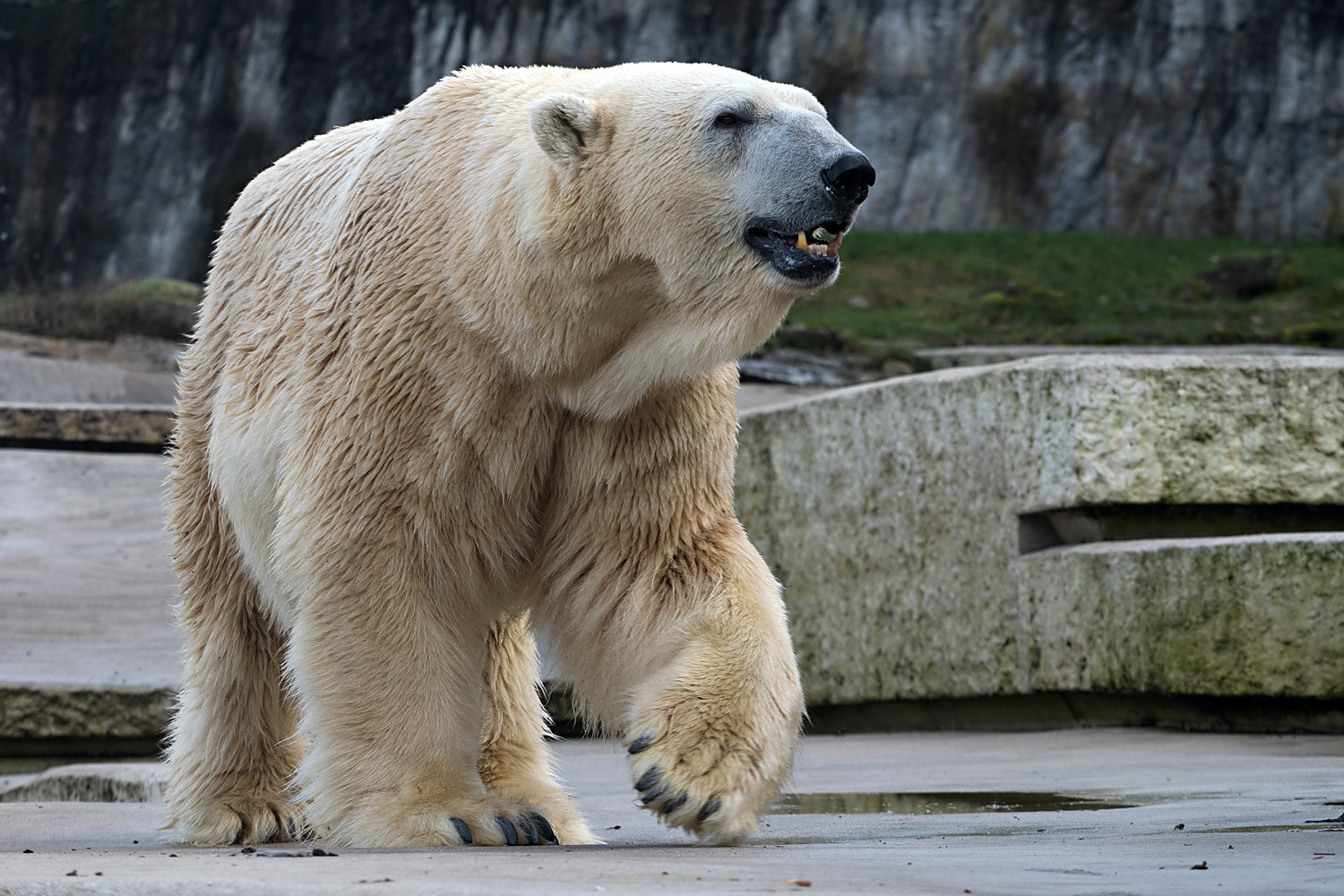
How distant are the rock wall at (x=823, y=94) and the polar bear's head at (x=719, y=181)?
81.0 feet

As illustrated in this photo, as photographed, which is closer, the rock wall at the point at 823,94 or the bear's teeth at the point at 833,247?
the bear's teeth at the point at 833,247

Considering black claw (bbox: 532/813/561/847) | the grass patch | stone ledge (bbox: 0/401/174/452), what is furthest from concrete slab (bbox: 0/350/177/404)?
black claw (bbox: 532/813/561/847)

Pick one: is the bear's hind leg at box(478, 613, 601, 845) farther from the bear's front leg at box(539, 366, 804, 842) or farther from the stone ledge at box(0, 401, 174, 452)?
the stone ledge at box(0, 401, 174, 452)

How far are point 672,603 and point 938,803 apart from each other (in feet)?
3.19

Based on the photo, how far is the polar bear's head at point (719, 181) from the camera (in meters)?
2.47

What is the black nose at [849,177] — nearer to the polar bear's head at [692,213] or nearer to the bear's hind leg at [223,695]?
the polar bear's head at [692,213]

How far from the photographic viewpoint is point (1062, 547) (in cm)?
488

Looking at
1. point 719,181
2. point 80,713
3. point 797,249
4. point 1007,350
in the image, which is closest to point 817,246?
point 797,249

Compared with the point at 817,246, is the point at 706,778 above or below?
below

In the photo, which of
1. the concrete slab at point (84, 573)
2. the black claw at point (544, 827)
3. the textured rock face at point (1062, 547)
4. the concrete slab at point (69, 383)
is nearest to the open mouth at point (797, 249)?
the black claw at point (544, 827)

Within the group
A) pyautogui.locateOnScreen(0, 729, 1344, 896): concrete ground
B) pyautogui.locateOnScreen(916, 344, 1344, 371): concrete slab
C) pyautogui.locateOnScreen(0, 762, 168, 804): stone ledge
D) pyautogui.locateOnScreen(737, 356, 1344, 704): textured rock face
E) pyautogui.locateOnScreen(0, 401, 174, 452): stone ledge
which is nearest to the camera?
pyautogui.locateOnScreen(0, 729, 1344, 896): concrete ground

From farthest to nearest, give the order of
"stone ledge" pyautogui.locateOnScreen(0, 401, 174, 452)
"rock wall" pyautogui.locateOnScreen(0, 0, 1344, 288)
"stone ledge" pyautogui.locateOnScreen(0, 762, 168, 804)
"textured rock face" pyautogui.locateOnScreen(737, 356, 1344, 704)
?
"rock wall" pyautogui.locateOnScreen(0, 0, 1344, 288) → "stone ledge" pyautogui.locateOnScreen(0, 401, 174, 452) → "textured rock face" pyautogui.locateOnScreen(737, 356, 1344, 704) → "stone ledge" pyautogui.locateOnScreen(0, 762, 168, 804)

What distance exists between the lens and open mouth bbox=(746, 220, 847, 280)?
8.16 feet

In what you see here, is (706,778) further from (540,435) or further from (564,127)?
(564,127)
